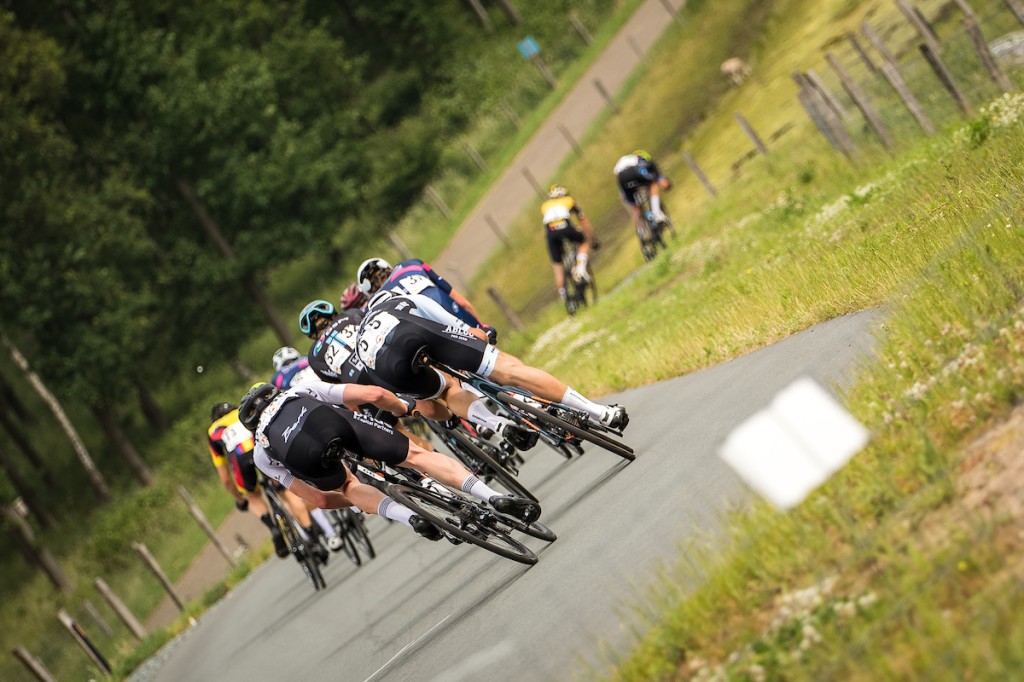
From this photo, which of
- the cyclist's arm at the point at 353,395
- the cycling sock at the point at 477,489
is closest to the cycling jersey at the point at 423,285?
the cyclist's arm at the point at 353,395

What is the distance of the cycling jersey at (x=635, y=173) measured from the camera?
2238 cm

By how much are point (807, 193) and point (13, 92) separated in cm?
3471

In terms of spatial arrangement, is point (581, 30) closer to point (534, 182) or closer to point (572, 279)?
point (534, 182)

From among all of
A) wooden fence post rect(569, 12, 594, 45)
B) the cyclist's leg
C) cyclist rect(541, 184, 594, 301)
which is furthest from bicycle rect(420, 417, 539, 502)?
wooden fence post rect(569, 12, 594, 45)

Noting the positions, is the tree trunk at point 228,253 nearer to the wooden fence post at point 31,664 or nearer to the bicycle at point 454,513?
the wooden fence post at point 31,664

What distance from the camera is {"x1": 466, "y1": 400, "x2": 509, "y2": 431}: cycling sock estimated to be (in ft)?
32.5

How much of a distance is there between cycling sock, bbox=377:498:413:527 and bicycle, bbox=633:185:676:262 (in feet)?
48.4

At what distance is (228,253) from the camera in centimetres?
4547

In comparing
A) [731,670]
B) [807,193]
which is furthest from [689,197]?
[731,670]

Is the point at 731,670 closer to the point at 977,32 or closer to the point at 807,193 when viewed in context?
the point at 977,32

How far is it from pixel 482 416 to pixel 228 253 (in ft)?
121

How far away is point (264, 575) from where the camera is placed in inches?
786

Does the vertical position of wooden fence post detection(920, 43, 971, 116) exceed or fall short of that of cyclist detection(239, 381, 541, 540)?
it falls short

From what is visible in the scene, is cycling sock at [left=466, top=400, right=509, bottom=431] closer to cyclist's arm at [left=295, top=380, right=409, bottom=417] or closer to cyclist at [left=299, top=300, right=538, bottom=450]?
cyclist at [left=299, top=300, right=538, bottom=450]
